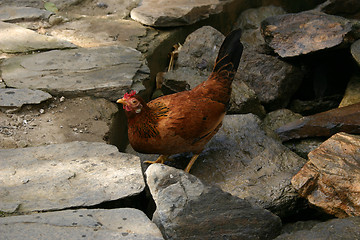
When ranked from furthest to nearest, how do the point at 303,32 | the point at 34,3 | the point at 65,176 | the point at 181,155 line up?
the point at 34,3 < the point at 303,32 < the point at 181,155 < the point at 65,176

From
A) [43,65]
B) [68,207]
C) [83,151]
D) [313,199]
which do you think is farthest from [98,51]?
[313,199]

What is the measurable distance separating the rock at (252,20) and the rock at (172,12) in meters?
0.68

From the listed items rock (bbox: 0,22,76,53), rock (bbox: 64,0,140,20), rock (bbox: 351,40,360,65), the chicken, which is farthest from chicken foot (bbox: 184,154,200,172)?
rock (bbox: 64,0,140,20)

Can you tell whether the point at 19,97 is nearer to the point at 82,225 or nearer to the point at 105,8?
the point at 82,225

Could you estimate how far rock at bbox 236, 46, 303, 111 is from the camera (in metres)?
5.30

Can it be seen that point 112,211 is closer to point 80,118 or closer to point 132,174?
point 132,174

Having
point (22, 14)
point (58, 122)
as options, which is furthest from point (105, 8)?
point (58, 122)

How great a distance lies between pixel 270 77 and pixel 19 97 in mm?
2724

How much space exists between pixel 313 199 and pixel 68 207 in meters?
1.68

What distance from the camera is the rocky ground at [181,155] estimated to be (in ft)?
9.39

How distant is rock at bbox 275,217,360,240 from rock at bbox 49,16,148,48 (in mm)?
2963

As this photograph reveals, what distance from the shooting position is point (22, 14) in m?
5.45

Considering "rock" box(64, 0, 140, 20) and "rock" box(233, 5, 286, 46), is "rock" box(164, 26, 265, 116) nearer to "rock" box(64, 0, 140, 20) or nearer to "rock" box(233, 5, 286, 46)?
"rock" box(64, 0, 140, 20)

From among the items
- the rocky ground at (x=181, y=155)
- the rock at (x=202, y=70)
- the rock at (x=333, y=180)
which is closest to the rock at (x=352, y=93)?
the rocky ground at (x=181, y=155)
